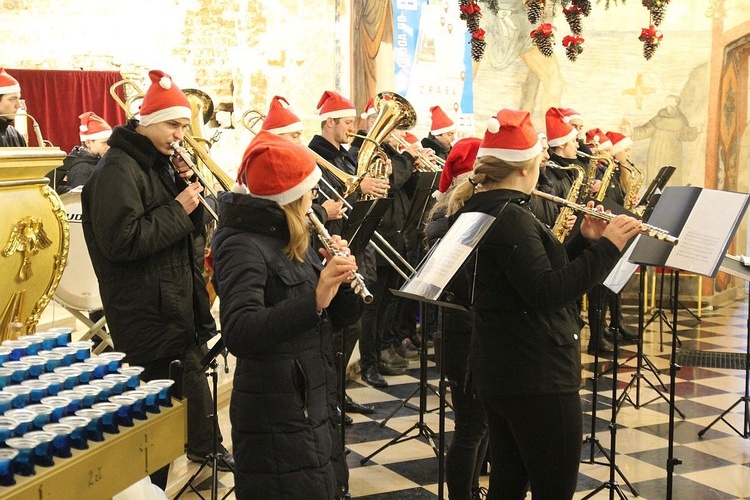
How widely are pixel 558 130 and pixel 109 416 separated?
17.3 feet

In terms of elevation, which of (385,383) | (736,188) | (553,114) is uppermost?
(553,114)

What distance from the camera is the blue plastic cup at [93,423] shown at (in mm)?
2396

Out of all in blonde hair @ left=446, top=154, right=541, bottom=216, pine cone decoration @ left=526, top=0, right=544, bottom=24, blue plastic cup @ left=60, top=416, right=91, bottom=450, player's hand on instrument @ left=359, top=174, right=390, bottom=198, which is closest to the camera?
blue plastic cup @ left=60, top=416, right=91, bottom=450

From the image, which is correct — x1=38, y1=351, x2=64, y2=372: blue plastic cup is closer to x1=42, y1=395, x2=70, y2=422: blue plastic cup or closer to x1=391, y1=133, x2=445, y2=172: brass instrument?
x1=42, y1=395, x2=70, y2=422: blue plastic cup

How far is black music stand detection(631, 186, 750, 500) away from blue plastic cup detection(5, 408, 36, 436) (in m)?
2.59

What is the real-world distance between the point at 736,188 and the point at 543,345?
1013cm

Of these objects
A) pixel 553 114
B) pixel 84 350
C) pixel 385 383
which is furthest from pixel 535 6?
pixel 84 350

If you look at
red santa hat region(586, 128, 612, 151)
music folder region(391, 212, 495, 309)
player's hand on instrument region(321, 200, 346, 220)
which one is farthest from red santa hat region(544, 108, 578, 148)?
music folder region(391, 212, 495, 309)

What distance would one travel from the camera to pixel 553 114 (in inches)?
280

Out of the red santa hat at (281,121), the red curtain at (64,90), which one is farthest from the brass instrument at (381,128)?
the red curtain at (64,90)

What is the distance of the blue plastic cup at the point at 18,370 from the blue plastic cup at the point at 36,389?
0.02 m

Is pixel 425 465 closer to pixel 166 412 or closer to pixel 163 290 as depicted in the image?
pixel 163 290

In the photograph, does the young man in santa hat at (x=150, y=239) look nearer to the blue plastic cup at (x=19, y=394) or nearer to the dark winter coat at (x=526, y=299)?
the blue plastic cup at (x=19, y=394)

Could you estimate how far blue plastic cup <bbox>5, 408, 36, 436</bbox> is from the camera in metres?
2.22
